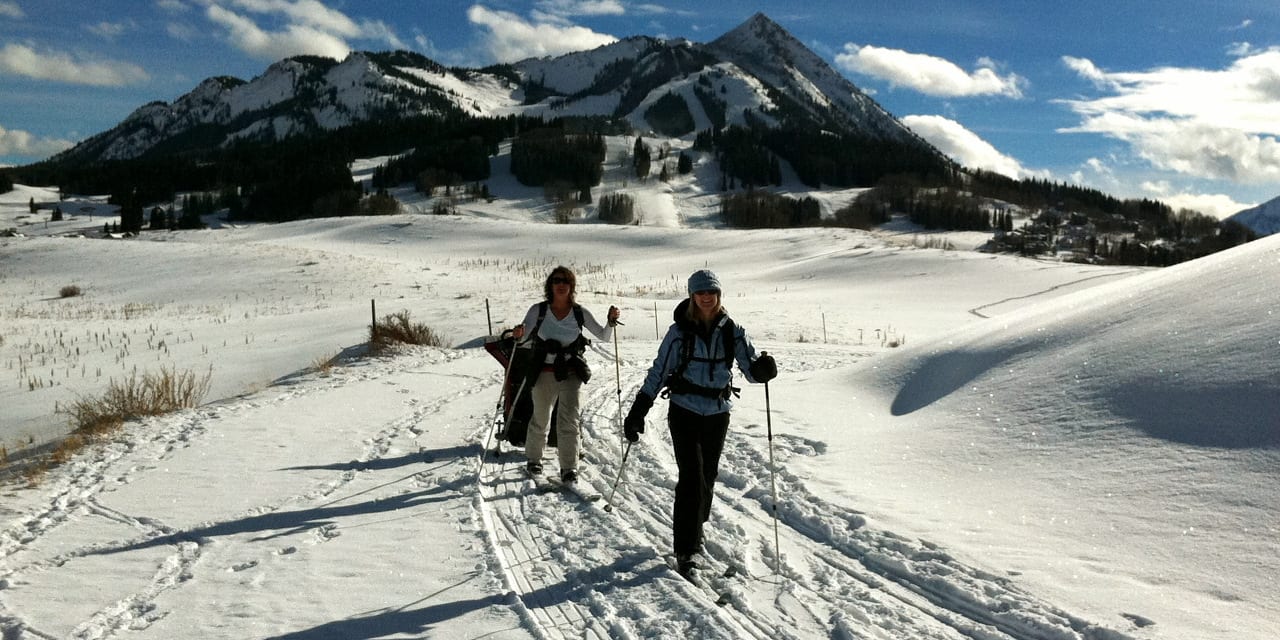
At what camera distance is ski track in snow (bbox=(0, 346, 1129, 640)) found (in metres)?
4.23

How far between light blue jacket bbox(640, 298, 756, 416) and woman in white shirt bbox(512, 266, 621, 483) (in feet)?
6.02

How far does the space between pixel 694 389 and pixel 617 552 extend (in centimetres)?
134

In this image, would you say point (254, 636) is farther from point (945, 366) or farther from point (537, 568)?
point (945, 366)

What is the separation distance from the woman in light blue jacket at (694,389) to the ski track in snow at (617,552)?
0.38 meters

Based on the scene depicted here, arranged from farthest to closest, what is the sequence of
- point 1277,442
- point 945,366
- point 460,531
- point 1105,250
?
point 1105,250 < point 945,366 < point 460,531 < point 1277,442

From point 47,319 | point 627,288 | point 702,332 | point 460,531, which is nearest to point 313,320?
point 47,319

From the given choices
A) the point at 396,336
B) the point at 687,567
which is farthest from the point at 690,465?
the point at 396,336

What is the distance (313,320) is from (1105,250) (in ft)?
250

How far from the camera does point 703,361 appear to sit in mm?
4914

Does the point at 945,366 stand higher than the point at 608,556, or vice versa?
the point at 945,366

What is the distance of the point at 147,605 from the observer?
441 cm

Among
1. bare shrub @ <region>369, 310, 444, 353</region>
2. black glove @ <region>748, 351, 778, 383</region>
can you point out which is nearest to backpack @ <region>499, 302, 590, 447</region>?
black glove @ <region>748, 351, 778, 383</region>

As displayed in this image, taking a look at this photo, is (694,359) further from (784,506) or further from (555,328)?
(555,328)

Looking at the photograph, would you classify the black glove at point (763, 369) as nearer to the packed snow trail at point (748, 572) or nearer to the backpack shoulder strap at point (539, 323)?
the packed snow trail at point (748, 572)
